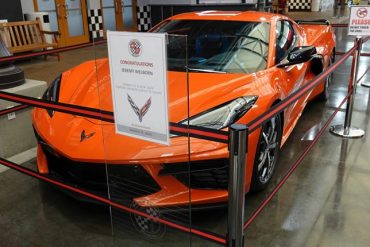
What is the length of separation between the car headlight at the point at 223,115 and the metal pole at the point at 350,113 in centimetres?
162

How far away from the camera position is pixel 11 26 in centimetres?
638

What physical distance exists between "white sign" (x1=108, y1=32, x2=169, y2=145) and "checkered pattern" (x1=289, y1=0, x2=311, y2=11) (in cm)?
1957

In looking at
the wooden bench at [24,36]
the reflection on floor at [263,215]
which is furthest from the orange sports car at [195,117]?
the wooden bench at [24,36]

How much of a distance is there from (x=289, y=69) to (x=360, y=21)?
1.16 metres

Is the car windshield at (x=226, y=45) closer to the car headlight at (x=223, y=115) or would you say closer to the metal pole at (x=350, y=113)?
the car headlight at (x=223, y=115)

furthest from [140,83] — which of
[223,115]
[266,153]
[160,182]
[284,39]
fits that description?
[284,39]

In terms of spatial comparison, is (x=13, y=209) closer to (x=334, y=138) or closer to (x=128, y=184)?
(x=128, y=184)

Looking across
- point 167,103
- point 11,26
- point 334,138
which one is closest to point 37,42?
point 11,26

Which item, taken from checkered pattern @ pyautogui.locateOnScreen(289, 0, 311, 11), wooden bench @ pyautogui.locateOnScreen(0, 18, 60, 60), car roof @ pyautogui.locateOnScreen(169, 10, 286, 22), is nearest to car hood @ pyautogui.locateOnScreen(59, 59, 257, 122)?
car roof @ pyautogui.locateOnScreen(169, 10, 286, 22)

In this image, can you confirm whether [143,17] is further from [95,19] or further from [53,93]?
[53,93]

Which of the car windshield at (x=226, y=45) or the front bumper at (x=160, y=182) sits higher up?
the car windshield at (x=226, y=45)

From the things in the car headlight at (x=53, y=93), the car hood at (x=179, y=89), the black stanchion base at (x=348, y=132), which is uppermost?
the car hood at (x=179, y=89)

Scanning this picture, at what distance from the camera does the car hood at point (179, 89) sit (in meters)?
1.56

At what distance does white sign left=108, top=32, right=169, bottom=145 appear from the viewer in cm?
133
